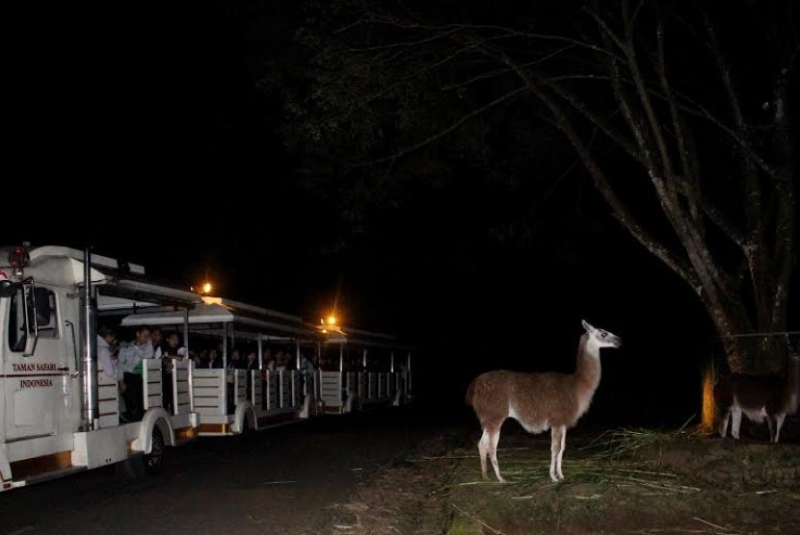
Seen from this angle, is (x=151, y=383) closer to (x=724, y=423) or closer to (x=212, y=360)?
(x=212, y=360)

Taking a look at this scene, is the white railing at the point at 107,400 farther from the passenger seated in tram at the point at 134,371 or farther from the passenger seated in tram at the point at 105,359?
the passenger seated in tram at the point at 134,371

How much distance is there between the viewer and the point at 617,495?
989 cm

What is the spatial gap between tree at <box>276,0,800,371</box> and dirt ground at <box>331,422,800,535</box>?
2.37m

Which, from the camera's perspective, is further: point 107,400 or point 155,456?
point 155,456

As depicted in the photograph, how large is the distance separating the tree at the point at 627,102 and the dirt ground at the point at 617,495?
2.37 m

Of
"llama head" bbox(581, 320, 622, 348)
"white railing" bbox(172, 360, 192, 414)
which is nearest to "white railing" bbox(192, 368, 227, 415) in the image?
"white railing" bbox(172, 360, 192, 414)

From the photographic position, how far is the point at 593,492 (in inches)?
398

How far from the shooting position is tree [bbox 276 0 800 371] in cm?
1339

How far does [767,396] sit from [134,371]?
964cm

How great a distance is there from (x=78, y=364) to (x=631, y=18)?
9.82 metres

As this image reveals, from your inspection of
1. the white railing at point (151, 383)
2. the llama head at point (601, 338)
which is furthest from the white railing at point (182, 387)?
the llama head at point (601, 338)

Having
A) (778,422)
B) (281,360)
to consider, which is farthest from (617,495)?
(281,360)

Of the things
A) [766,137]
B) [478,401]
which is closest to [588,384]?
[478,401]

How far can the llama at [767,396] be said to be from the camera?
38.2 feet
